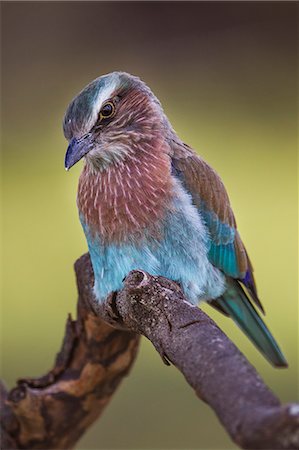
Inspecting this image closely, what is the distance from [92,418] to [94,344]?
9.5 inches

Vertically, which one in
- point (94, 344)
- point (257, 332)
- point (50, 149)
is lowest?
point (257, 332)

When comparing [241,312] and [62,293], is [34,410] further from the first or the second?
[62,293]

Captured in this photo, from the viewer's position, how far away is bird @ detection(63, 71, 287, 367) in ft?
6.85

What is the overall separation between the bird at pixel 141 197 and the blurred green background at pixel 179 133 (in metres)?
1.37

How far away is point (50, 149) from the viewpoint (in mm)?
5117

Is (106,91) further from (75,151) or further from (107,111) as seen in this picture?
(75,151)

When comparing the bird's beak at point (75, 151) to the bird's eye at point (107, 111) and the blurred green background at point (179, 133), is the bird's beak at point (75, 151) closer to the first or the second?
the bird's eye at point (107, 111)

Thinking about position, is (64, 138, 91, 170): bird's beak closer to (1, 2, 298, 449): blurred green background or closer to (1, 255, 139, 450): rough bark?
(1, 255, 139, 450): rough bark

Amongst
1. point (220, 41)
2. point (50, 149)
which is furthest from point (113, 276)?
point (220, 41)

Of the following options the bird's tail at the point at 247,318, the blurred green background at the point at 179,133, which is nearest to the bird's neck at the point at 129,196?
the bird's tail at the point at 247,318

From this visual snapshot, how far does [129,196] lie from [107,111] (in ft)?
0.67

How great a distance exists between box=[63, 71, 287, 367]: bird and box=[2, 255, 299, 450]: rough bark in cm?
14

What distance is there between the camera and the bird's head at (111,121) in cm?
206

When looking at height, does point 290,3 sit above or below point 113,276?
above
